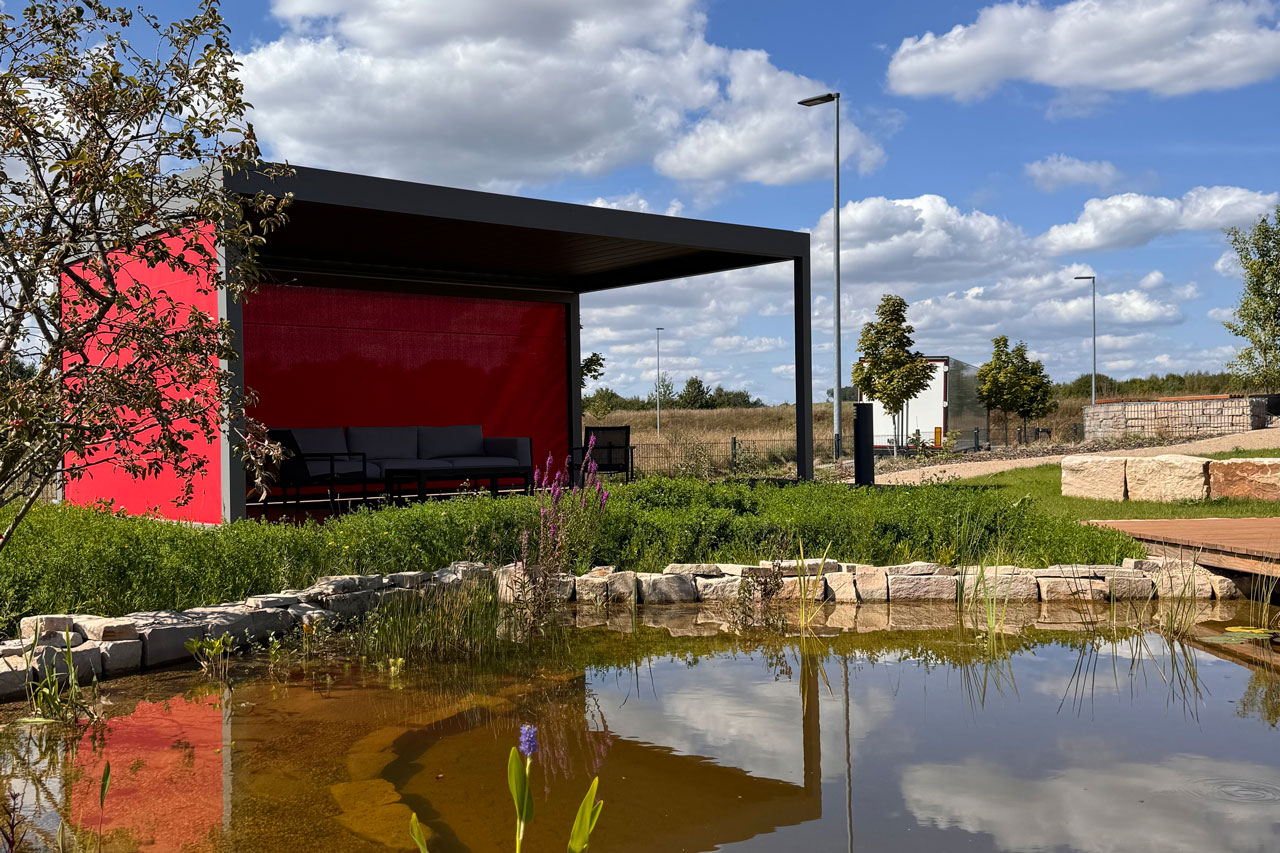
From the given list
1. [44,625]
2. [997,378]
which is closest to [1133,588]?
[44,625]

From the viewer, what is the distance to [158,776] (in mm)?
3139

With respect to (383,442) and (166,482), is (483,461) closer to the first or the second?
(383,442)

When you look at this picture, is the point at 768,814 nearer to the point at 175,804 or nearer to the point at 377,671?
the point at 175,804

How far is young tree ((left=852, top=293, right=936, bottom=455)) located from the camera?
2464 cm

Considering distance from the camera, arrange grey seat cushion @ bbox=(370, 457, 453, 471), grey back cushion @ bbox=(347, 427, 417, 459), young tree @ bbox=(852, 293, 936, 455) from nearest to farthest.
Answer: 1. grey seat cushion @ bbox=(370, 457, 453, 471)
2. grey back cushion @ bbox=(347, 427, 417, 459)
3. young tree @ bbox=(852, 293, 936, 455)

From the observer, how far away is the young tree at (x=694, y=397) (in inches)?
1998

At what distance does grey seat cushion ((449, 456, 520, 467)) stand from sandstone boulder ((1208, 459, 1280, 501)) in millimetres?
7103

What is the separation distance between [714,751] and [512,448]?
364 inches

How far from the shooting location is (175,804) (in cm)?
291

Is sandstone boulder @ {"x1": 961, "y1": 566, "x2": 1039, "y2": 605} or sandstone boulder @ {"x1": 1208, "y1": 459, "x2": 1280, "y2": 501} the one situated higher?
sandstone boulder @ {"x1": 1208, "y1": 459, "x2": 1280, "y2": 501}

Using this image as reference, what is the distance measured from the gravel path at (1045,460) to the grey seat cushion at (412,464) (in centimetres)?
622

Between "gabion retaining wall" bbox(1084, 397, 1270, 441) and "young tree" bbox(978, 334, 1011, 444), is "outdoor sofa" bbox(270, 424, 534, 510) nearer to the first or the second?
"gabion retaining wall" bbox(1084, 397, 1270, 441)

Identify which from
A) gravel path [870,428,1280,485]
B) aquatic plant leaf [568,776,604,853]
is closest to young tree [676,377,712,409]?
gravel path [870,428,1280,485]

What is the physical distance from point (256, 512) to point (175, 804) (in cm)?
765
